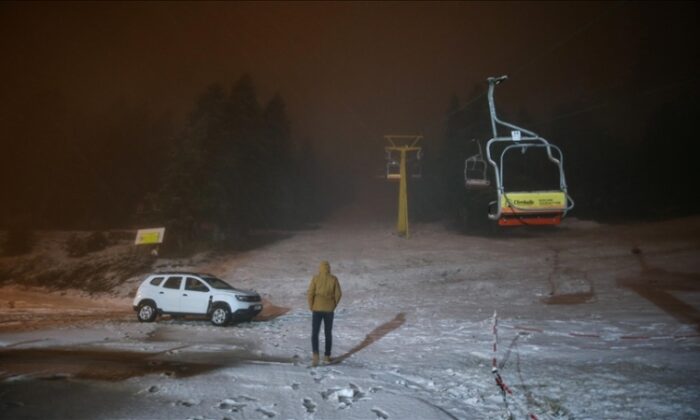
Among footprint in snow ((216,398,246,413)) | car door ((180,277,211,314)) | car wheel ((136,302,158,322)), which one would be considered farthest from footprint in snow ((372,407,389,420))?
car wheel ((136,302,158,322))

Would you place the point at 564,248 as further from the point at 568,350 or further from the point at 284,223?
the point at 284,223

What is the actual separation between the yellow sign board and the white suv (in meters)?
17.7

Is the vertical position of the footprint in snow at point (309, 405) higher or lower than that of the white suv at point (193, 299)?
lower

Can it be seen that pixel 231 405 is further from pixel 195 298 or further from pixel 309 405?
pixel 195 298

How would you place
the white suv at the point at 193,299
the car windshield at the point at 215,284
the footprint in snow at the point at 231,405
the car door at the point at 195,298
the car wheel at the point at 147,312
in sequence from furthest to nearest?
1. the car windshield at the point at 215,284
2. the car wheel at the point at 147,312
3. the car door at the point at 195,298
4. the white suv at the point at 193,299
5. the footprint in snow at the point at 231,405

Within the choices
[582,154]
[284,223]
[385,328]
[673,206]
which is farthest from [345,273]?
[673,206]

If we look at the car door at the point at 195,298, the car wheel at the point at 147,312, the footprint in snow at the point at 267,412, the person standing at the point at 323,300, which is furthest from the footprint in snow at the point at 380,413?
the car wheel at the point at 147,312

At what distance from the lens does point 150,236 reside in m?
36.2

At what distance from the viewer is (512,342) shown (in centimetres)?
1266

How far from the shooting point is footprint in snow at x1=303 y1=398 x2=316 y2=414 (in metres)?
6.97

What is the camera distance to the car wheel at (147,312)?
18469mm

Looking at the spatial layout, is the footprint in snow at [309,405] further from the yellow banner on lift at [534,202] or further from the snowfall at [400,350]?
the yellow banner on lift at [534,202]

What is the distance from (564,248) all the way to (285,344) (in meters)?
28.8

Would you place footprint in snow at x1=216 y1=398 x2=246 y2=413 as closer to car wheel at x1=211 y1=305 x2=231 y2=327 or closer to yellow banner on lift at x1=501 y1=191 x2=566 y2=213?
yellow banner on lift at x1=501 y1=191 x2=566 y2=213
